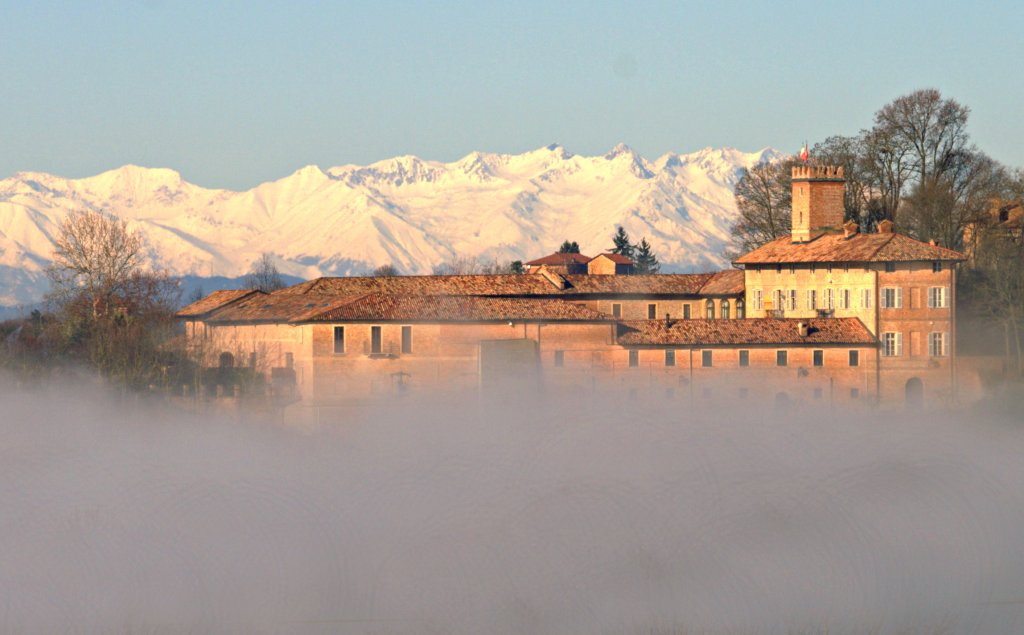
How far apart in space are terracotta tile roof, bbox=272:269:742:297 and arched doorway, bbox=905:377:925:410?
11844 mm

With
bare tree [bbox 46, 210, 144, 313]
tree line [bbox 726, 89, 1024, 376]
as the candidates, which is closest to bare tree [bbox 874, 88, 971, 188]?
tree line [bbox 726, 89, 1024, 376]

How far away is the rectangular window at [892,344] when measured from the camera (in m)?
86.8

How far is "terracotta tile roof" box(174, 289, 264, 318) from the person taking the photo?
9644 cm

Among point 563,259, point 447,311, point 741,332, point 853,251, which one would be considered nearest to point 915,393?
point 853,251

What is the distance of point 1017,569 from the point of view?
Answer: 197ft

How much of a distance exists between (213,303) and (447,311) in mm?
19103

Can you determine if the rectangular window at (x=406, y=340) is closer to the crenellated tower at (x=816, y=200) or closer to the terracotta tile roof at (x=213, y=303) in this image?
the terracotta tile roof at (x=213, y=303)

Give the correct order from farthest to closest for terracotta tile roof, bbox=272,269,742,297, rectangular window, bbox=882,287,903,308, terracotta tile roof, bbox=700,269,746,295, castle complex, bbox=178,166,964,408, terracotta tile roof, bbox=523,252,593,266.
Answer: terracotta tile roof, bbox=523,252,593,266
terracotta tile roof, bbox=700,269,746,295
terracotta tile roof, bbox=272,269,742,297
rectangular window, bbox=882,287,903,308
castle complex, bbox=178,166,964,408

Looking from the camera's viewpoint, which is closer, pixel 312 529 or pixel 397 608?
pixel 397 608

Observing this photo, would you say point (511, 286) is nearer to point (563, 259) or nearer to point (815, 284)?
point (815, 284)

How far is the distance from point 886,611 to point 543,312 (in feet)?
112

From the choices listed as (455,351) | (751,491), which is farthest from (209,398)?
(751,491)

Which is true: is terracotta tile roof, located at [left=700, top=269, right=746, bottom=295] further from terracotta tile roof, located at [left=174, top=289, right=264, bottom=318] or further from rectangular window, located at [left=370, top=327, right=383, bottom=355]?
terracotta tile roof, located at [left=174, top=289, right=264, bottom=318]

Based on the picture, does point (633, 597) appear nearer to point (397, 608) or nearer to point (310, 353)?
point (397, 608)
